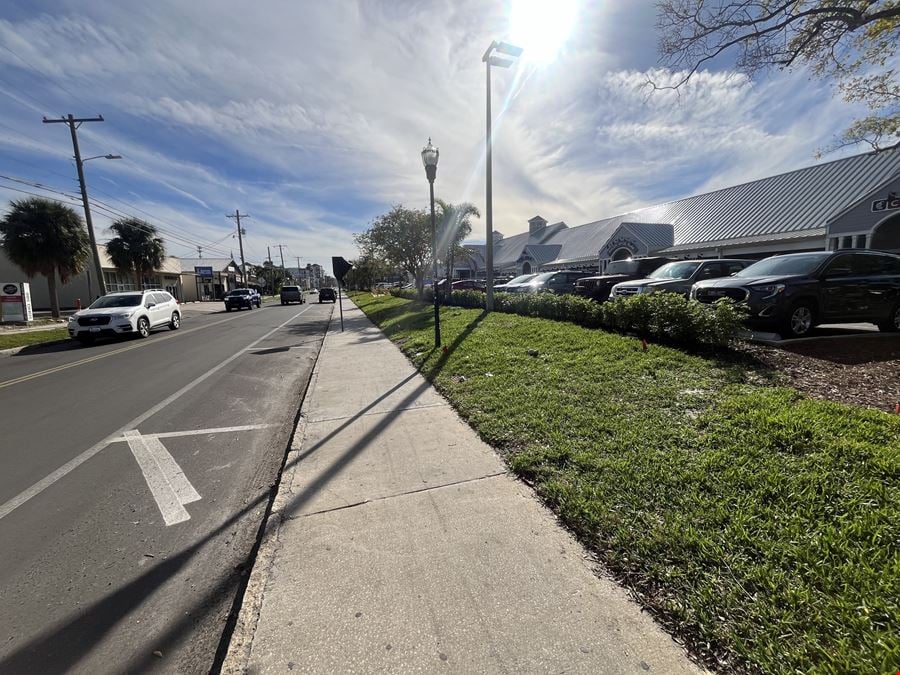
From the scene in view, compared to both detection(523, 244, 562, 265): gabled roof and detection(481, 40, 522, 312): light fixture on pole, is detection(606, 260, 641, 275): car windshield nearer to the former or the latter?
detection(481, 40, 522, 312): light fixture on pole

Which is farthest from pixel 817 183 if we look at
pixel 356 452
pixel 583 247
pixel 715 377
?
pixel 356 452

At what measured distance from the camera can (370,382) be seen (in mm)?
6699

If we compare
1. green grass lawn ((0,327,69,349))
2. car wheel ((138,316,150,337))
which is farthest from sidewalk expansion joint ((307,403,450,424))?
green grass lawn ((0,327,69,349))

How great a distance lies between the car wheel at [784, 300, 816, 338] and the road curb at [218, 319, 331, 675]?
827cm

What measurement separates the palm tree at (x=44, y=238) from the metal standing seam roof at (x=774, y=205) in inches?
1308

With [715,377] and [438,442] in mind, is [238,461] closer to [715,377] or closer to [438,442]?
[438,442]

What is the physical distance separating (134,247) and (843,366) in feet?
127

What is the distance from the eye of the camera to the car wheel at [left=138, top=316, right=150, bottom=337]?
1359cm

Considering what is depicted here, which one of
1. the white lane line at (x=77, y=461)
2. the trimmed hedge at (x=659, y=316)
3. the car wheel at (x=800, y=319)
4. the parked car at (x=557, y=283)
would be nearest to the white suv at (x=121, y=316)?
the white lane line at (x=77, y=461)

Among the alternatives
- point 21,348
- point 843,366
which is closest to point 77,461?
point 843,366

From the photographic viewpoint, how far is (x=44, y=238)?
20.9 m

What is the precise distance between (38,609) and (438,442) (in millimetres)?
2968

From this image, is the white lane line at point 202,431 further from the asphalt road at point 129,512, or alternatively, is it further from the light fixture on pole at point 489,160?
the light fixture on pole at point 489,160

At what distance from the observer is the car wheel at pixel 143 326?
13586mm
